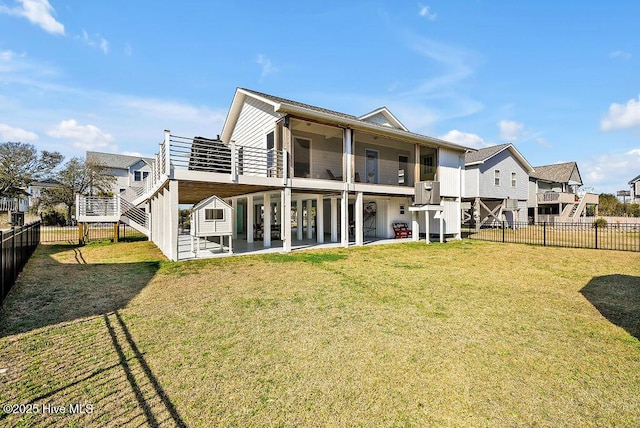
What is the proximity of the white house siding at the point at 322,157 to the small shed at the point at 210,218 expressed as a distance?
530cm

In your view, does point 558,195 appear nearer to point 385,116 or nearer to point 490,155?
point 490,155

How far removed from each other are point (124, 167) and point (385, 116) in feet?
144

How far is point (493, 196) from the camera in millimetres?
24453

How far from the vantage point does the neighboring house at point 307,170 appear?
10539 mm

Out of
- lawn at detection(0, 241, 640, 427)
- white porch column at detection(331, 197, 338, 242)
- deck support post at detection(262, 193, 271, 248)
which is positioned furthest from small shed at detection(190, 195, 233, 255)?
white porch column at detection(331, 197, 338, 242)

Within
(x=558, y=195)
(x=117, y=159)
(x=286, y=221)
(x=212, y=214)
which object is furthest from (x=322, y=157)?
(x=117, y=159)

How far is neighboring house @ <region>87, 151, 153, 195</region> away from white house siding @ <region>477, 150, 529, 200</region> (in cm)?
4305

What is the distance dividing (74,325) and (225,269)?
4.35m

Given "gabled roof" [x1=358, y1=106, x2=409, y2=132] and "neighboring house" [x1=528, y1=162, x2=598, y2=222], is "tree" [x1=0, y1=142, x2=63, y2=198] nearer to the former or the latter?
"gabled roof" [x1=358, y1=106, x2=409, y2=132]

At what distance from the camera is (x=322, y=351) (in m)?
3.65

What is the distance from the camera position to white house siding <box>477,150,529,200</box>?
23.9m

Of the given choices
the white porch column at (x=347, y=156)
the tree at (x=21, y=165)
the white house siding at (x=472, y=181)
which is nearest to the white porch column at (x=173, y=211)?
the white porch column at (x=347, y=156)

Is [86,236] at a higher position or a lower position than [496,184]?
lower

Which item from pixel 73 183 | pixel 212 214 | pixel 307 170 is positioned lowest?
pixel 212 214
